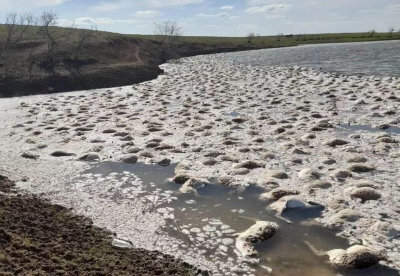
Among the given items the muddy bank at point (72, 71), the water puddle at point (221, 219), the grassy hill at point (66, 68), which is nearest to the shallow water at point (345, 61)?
the muddy bank at point (72, 71)

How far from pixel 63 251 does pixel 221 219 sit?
2.80 m

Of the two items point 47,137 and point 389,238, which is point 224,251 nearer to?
point 389,238

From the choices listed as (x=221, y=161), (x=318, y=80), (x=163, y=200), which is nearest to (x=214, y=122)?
(x=221, y=161)

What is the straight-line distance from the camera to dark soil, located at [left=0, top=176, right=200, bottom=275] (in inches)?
206

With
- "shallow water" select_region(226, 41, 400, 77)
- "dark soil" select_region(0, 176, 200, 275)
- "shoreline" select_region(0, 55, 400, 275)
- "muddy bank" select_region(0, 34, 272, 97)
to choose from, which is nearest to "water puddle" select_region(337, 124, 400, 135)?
"shoreline" select_region(0, 55, 400, 275)

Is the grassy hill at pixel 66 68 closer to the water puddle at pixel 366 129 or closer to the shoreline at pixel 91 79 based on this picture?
the shoreline at pixel 91 79

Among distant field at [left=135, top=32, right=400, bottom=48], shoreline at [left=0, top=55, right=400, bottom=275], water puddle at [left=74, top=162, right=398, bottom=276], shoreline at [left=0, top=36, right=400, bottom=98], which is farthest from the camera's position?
distant field at [left=135, top=32, right=400, bottom=48]

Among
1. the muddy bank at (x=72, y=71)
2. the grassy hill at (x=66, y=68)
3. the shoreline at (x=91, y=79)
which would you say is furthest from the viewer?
the grassy hill at (x=66, y=68)

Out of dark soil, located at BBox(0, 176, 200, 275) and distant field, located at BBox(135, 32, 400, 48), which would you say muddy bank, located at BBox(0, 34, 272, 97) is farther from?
distant field, located at BBox(135, 32, 400, 48)

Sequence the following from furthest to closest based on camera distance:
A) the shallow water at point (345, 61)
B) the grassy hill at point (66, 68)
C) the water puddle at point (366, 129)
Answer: the shallow water at point (345, 61) → the grassy hill at point (66, 68) → the water puddle at point (366, 129)

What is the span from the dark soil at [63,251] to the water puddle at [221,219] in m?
0.77

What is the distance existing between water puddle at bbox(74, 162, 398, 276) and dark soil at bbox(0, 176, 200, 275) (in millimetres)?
775

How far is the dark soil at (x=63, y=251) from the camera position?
523cm

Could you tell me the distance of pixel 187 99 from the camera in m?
21.6
